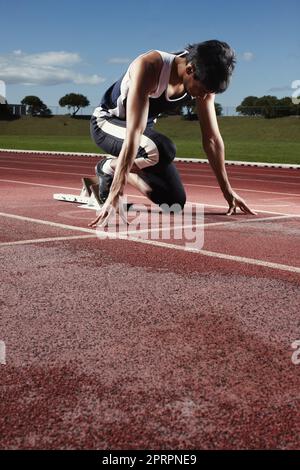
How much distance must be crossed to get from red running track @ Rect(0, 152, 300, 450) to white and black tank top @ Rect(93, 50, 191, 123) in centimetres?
123

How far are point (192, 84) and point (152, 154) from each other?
3.97 ft

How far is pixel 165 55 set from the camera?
5.93 m

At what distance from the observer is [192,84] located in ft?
18.8

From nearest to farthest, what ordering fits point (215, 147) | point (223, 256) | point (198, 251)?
point (223, 256) → point (198, 251) → point (215, 147)

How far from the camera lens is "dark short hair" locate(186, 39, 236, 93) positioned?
216 inches

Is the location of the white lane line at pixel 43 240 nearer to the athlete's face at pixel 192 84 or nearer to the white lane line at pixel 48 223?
the white lane line at pixel 48 223

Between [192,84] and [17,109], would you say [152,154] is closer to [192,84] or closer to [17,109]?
[192,84]

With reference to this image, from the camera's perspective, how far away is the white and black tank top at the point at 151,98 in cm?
595

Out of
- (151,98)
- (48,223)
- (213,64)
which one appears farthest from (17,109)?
(213,64)

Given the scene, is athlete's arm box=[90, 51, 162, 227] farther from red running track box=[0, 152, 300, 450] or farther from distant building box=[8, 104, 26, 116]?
distant building box=[8, 104, 26, 116]

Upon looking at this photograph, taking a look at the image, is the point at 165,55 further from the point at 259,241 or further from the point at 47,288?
the point at 47,288

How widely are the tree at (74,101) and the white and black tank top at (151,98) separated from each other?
138 m

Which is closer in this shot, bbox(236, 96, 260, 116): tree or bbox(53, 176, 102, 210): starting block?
bbox(53, 176, 102, 210): starting block

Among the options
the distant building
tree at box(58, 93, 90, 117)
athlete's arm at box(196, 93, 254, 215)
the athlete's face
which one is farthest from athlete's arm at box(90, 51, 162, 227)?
tree at box(58, 93, 90, 117)
